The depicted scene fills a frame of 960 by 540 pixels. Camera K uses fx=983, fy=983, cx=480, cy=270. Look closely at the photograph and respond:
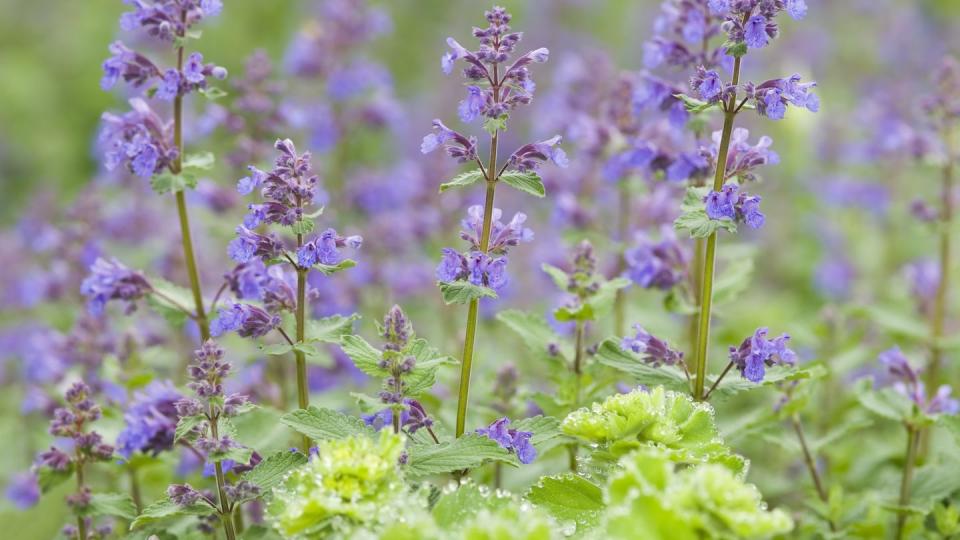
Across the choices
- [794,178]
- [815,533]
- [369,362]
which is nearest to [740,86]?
Result: [369,362]

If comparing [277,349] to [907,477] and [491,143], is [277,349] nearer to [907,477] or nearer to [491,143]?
[491,143]

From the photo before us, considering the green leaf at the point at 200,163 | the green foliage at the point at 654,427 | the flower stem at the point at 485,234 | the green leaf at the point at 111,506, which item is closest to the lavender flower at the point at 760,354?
the green foliage at the point at 654,427

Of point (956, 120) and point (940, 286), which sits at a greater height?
point (956, 120)

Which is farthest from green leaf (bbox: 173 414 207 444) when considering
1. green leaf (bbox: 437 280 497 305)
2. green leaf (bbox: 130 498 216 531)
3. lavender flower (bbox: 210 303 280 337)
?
green leaf (bbox: 437 280 497 305)

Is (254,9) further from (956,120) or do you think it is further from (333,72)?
(956,120)

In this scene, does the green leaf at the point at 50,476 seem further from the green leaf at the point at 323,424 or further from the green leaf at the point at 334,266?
the green leaf at the point at 334,266

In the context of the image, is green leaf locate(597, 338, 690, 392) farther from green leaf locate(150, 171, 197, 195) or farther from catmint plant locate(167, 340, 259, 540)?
green leaf locate(150, 171, 197, 195)
